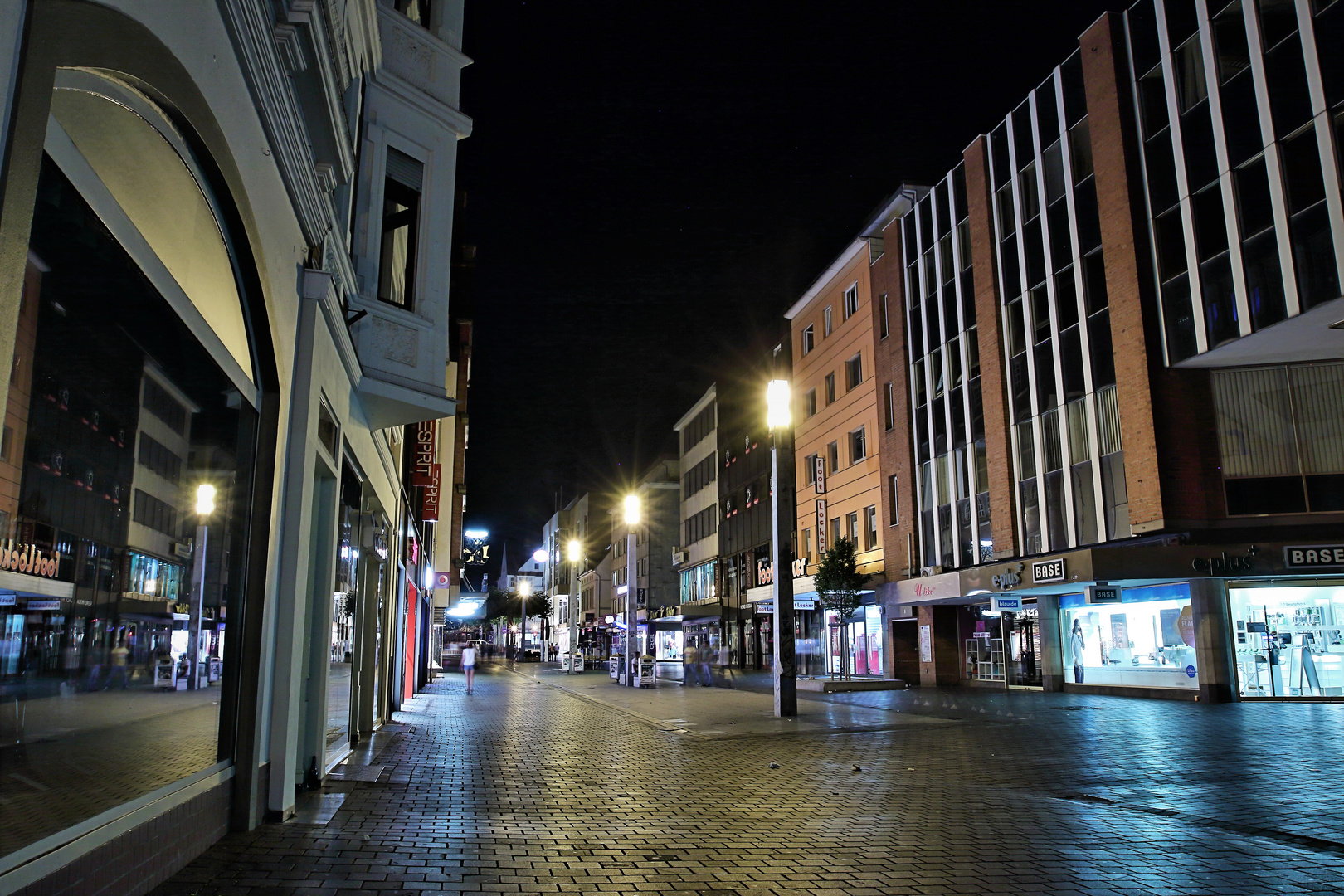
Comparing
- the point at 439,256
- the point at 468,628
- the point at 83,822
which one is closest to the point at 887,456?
the point at 439,256

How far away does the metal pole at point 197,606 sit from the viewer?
607 cm

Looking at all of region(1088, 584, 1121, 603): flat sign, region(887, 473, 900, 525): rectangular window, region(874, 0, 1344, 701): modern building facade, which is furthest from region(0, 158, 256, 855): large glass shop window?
region(887, 473, 900, 525): rectangular window

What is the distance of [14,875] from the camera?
11.9 feet

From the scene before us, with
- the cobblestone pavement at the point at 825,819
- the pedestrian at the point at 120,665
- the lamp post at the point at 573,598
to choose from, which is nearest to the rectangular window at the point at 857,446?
the lamp post at the point at 573,598

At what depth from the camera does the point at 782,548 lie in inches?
813

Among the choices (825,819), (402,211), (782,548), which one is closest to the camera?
(825,819)

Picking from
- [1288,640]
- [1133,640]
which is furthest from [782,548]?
[1288,640]

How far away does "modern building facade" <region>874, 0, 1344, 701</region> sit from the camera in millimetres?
20062

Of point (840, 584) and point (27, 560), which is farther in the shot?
point (840, 584)

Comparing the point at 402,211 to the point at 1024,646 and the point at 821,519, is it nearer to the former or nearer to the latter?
the point at 1024,646

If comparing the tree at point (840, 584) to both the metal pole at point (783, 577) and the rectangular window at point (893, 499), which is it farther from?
the metal pole at point (783, 577)

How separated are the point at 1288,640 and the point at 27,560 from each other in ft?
83.5

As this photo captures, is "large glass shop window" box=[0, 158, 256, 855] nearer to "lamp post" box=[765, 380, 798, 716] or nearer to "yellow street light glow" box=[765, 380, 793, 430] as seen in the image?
"lamp post" box=[765, 380, 798, 716]

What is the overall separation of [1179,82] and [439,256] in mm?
19193
